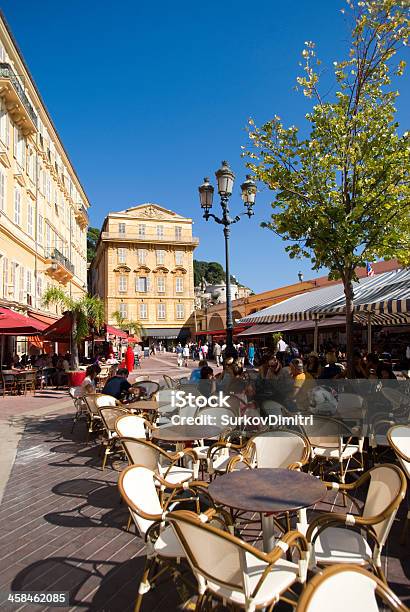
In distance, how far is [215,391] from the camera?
22.9 ft

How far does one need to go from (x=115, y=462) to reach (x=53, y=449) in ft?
4.54

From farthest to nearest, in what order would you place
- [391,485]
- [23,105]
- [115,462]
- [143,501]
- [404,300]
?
[23,105] → [404,300] → [115,462] → [143,501] → [391,485]

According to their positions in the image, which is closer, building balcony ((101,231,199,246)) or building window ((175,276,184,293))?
building balcony ((101,231,199,246))

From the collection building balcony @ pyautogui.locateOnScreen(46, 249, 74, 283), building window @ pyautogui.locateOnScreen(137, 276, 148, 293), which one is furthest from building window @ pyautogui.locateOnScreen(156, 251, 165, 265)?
building balcony @ pyautogui.locateOnScreen(46, 249, 74, 283)

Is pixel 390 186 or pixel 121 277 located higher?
pixel 121 277

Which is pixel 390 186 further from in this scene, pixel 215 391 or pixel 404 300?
pixel 215 391

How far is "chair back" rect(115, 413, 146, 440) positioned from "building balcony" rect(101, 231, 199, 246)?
48622 mm

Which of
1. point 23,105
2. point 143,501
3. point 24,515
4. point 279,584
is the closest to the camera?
point 279,584

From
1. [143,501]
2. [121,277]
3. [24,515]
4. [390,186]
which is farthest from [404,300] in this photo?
[121,277]

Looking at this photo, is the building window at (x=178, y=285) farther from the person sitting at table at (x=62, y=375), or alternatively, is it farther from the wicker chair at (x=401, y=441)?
the wicker chair at (x=401, y=441)

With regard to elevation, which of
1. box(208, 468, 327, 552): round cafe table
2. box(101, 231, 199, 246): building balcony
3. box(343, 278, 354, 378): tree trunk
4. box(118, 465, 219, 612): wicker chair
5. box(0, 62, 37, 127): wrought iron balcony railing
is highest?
box(101, 231, 199, 246): building balcony

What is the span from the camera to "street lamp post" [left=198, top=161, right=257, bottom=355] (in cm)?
898

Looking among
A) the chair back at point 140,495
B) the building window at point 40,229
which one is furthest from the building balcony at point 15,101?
the chair back at point 140,495

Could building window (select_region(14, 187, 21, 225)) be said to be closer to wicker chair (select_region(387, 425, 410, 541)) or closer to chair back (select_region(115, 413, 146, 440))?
chair back (select_region(115, 413, 146, 440))
